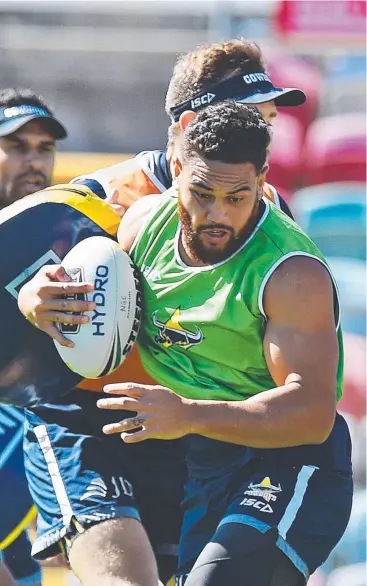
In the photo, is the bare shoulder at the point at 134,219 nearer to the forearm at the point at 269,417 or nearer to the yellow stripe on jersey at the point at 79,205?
the yellow stripe on jersey at the point at 79,205

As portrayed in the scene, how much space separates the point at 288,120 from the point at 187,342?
855 centimetres

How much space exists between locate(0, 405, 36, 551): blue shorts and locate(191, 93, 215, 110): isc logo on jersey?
169 cm

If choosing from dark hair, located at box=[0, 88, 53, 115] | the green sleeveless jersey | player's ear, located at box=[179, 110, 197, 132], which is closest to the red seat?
dark hair, located at box=[0, 88, 53, 115]

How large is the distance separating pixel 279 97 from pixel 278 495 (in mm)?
1745

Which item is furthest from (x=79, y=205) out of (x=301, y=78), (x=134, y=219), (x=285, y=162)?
(x=301, y=78)

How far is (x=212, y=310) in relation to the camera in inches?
161

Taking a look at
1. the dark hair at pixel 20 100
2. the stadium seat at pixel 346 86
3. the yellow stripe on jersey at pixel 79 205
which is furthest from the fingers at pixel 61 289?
the stadium seat at pixel 346 86

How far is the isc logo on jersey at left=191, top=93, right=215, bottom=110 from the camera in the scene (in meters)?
4.91

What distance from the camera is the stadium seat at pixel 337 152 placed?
11586mm

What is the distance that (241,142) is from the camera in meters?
4.04

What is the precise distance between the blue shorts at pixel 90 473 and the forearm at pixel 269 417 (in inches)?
36.0

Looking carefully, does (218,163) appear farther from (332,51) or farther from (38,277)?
(332,51)

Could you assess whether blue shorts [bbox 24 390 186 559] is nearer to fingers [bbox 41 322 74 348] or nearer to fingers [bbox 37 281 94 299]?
fingers [bbox 41 322 74 348]

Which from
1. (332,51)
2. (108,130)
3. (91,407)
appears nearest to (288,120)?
(332,51)
